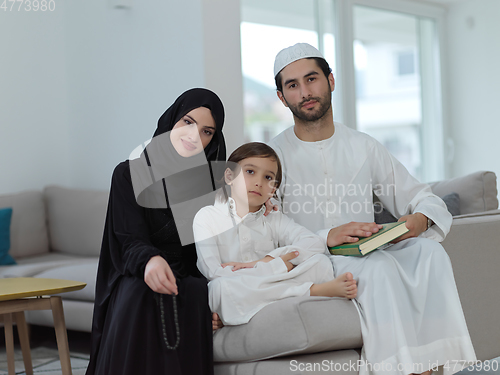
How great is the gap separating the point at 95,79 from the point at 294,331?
8.34 ft

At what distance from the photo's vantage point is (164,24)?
271 centimetres

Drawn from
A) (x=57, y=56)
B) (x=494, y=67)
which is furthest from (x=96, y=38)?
(x=494, y=67)

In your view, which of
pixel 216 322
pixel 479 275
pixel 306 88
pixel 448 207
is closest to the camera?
pixel 216 322

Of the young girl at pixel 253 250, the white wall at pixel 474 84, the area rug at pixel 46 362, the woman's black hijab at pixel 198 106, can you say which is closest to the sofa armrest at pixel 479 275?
the young girl at pixel 253 250

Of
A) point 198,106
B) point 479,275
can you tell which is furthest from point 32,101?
point 479,275

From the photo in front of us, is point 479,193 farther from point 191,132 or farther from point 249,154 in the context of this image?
point 191,132

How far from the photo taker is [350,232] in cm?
181

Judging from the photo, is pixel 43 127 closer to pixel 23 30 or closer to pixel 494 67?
pixel 23 30

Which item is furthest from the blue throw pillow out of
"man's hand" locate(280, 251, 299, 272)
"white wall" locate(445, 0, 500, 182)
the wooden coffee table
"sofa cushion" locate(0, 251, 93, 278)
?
"white wall" locate(445, 0, 500, 182)

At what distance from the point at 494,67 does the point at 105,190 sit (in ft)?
12.3

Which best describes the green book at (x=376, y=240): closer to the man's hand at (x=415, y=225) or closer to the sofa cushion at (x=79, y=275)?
the man's hand at (x=415, y=225)

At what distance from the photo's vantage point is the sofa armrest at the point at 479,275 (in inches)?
77.7

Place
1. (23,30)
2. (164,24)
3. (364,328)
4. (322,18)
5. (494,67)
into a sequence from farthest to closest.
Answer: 1. (494,67)
2. (322,18)
3. (23,30)
4. (164,24)
5. (364,328)

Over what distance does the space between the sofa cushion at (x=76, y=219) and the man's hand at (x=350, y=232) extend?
1844mm
